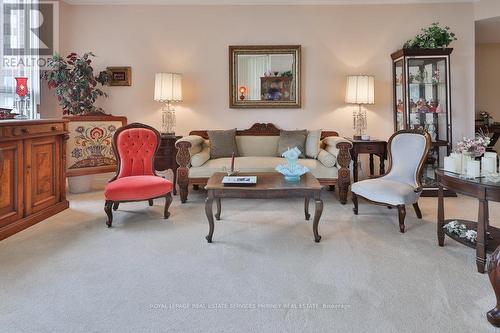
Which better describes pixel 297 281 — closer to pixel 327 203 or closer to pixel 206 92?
pixel 327 203

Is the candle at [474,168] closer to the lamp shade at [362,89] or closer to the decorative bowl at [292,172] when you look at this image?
the decorative bowl at [292,172]

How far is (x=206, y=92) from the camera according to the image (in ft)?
17.2

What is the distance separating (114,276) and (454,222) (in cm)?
282

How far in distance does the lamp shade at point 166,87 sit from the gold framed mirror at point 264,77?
844 mm

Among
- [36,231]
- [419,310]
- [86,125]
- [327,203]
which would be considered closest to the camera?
[419,310]

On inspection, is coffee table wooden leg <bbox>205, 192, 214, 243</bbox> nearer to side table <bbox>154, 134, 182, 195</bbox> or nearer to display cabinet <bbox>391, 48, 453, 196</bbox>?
side table <bbox>154, 134, 182, 195</bbox>

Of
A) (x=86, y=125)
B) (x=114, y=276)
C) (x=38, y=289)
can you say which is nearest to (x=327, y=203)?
(x=114, y=276)

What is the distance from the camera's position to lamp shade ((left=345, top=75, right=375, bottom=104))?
188 inches

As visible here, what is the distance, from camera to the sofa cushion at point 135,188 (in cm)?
329

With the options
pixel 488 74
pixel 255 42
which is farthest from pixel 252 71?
pixel 488 74

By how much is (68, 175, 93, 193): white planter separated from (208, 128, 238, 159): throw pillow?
193 cm

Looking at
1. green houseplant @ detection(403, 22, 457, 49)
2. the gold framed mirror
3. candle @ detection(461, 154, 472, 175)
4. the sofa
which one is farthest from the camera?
the gold framed mirror

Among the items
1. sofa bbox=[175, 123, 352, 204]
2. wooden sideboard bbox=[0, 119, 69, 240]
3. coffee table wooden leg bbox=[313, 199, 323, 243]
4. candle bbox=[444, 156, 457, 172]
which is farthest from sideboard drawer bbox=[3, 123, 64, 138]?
candle bbox=[444, 156, 457, 172]

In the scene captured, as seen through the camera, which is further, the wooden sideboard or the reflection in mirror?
the reflection in mirror
